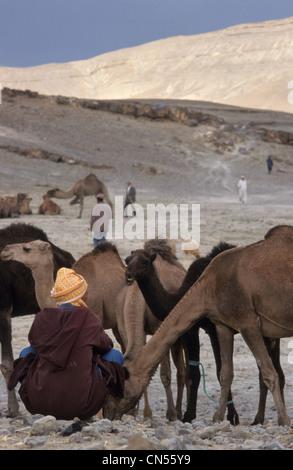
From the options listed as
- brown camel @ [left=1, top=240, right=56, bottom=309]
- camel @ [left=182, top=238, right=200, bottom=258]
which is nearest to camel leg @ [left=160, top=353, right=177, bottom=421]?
brown camel @ [left=1, top=240, right=56, bottom=309]

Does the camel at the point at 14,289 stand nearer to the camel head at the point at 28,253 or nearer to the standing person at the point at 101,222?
the camel head at the point at 28,253

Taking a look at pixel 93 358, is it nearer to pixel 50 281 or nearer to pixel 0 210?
pixel 50 281

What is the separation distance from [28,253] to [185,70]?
15586 centimetres

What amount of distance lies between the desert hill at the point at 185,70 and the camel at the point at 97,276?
117291mm

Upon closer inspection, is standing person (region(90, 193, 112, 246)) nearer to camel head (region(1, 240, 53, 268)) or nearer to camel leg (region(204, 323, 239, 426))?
camel leg (region(204, 323, 239, 426))

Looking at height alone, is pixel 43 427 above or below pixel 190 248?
below

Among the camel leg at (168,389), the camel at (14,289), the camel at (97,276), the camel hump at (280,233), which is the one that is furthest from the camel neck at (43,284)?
the camel hump at (280,233)

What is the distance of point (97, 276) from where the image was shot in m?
9.67

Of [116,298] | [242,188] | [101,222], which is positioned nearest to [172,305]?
[116,298]

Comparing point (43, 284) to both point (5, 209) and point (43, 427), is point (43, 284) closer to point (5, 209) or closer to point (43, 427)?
point (43, 427)

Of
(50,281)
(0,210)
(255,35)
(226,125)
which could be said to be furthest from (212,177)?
(255,35)

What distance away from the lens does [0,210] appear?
27141mm

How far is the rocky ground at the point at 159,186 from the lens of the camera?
19.1ft

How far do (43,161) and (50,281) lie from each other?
42235 millimetres
